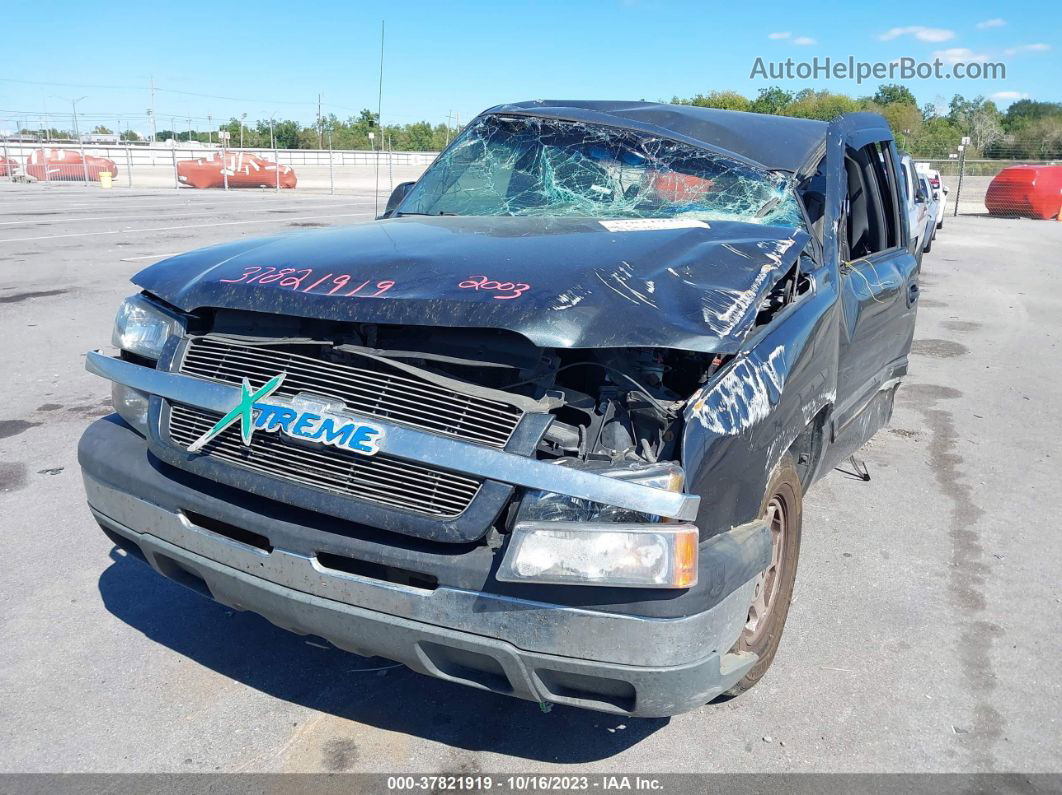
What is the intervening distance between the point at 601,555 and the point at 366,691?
1383mm

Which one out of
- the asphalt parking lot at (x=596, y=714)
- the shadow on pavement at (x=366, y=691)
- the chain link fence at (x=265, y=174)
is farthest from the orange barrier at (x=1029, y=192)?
the shadow on pavement at (x=366, y=691)

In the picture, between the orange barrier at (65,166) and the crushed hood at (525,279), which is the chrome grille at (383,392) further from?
the orange barrier at (65,166)

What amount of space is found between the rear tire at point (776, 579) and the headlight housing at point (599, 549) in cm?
82

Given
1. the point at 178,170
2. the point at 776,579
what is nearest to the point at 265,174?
the point at 178,170

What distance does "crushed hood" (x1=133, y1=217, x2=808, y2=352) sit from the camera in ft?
8.26

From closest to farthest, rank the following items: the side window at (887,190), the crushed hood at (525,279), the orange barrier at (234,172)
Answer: the crushed hood at (525,279)
the side window at (887,190)
the orange barrier at (234,172)

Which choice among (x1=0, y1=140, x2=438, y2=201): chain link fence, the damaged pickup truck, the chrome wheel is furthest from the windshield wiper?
(x1=0, y1=140, x2=438, y2=201): chain link fence

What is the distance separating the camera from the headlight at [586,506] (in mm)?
2314

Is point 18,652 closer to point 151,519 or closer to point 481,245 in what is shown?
point 151,519

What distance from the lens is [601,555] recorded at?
227cm

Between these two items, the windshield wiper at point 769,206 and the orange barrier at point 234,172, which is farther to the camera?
the orange barrier at point 234,172

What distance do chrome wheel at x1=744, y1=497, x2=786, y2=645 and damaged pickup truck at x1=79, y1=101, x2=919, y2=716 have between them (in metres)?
0.01

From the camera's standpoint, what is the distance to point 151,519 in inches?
112

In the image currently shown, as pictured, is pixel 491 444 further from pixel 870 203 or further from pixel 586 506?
pixel 870 203
